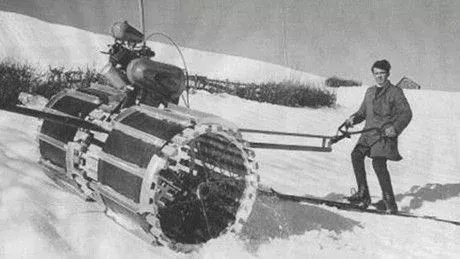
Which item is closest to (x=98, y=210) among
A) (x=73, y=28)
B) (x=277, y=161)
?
(x=277, y=161)

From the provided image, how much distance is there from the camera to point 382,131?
5.92 metres

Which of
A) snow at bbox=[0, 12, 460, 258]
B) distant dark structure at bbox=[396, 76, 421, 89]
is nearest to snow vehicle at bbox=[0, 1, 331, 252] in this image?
snow at bbox=[0, 12, 460, 258]

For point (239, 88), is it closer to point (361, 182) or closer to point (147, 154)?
point (361, 182)

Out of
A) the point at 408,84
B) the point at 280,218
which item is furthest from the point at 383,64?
the point at 408,84

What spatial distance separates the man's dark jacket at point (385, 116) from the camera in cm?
593

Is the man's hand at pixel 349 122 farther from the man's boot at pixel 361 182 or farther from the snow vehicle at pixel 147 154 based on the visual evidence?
the snow vehicle at pixel 147 154

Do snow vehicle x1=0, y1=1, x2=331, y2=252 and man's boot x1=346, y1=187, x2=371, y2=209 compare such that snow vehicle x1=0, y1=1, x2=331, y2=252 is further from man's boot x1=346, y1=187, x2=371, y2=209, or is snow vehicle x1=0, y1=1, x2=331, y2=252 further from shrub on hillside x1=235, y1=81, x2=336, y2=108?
shrub on hillside x1=235, y1=81, x2=336, y2=108

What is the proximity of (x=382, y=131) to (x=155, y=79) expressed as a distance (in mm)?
2653

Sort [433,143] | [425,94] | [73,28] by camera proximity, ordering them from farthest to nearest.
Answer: [73,28], [425,94], [433,143]

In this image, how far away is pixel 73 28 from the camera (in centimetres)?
5381

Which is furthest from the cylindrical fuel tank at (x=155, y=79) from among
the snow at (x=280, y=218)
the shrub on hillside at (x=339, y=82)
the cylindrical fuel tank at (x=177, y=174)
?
the shrub on hillside at (x=339, y=82)

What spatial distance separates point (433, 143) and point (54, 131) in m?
11.4

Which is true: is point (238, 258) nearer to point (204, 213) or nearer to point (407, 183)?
point (204, 213)

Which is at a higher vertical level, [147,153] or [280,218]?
[147,153]
